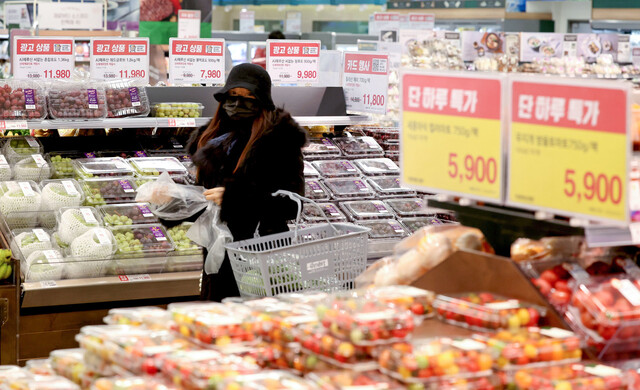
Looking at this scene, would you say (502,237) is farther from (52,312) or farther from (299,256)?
(52,312)

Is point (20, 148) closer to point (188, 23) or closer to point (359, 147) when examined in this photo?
point (359, 147)

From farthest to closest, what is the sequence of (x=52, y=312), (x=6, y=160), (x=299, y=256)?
1. (x=6, y=160)
2. (x=52, y=312)
3. (x=299, y=256)

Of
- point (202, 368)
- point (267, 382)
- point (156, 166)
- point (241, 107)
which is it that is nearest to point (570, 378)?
point (267, 382)

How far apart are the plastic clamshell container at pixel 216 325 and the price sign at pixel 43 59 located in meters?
4.42

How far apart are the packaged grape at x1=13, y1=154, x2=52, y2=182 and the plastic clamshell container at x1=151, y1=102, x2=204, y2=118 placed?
84 centimetres

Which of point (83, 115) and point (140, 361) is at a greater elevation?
point (83, 115)

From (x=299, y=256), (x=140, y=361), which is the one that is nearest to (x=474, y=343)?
(x=140, y=361)

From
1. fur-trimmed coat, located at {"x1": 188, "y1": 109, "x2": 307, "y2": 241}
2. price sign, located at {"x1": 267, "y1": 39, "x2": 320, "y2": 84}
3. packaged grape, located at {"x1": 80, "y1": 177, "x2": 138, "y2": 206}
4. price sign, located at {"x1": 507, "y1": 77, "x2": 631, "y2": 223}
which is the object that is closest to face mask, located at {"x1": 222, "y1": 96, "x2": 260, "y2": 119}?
fur-trimmed coat, located at {"x1": 188, "y1": 109, "x2": 307, "y2": 241}

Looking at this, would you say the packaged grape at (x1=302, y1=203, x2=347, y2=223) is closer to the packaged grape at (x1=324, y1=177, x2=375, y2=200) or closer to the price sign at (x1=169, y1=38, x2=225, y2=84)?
the packaged grape at (x1=324, y1=177, x2=375, y2=200)

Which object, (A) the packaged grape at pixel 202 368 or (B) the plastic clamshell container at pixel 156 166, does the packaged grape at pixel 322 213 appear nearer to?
(B) the plastic clamshell container at pixel 156 166

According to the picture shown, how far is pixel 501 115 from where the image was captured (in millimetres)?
2377

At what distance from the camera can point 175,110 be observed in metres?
6.00

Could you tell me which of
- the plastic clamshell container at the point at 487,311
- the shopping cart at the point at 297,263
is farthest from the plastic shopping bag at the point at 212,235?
the plastic clamshell container at the point at 487,311

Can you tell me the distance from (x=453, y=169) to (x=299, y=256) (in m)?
1.25
